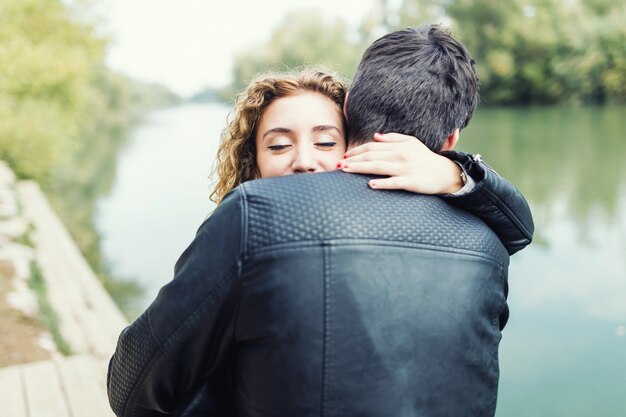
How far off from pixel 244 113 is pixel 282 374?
3.34 feet

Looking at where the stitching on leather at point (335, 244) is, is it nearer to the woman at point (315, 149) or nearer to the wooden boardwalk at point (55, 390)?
the woman at point (315, 149)

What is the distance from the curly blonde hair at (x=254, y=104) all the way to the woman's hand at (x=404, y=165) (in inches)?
24.0

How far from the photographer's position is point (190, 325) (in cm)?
109

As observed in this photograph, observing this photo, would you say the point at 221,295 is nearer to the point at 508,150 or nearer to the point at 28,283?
the point at 28,283

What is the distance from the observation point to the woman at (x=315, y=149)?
3.92ft

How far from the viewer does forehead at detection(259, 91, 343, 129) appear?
1.74 metres

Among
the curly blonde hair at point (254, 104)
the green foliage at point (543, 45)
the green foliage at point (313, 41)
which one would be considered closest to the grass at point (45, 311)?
the curly blonde hair at point (254, 104)

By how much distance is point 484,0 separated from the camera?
129 ft

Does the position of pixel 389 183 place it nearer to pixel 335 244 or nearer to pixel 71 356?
pixel 335 244

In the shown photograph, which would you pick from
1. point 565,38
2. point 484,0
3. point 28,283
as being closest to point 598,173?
point 28,283

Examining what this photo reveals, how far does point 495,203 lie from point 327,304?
1.42 ft

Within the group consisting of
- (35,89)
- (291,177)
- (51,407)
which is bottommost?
(51,407)

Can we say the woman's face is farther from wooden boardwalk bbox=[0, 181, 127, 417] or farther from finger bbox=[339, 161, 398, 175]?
wooden boardwalk bbox=[0, 181, 127, 417]

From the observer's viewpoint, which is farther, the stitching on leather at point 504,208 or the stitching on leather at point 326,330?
the stitching on leather at point 504,208
